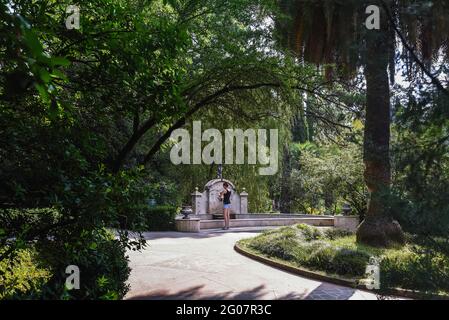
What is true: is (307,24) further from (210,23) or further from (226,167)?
(226,167)

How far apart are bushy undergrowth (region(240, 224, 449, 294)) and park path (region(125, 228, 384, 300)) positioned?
2.36 ft

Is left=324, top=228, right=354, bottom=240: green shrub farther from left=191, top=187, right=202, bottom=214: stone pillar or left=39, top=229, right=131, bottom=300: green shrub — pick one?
left=191, top=187, right=202, bottom=214: stone pillar

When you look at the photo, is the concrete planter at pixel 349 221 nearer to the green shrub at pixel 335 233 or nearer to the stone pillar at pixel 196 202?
the green shrub at pixel 335 233

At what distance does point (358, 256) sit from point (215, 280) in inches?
131

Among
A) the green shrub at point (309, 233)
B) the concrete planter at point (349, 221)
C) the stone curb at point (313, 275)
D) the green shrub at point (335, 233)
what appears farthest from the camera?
the concrete planter at point (349, 221)

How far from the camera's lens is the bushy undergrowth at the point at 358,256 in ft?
11.7

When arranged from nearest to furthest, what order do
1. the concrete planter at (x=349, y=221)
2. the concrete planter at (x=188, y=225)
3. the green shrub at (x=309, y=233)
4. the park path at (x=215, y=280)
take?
the park path at (x=215, y=280) < the green shrub at (x=309, y=233) < the concrete planter at (x=188, y=225) < the concrete planter at (x=349, y=221)

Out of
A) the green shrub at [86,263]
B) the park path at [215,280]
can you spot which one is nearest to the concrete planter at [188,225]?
the park path at [215,280]

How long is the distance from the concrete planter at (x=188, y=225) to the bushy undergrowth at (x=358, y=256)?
612 centimetres

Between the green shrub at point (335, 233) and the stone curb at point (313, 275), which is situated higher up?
the green shrub at point (335, 233)

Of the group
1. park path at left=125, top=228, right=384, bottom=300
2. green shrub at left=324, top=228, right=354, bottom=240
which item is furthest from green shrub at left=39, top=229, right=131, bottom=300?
green shrub at left=324, top=228, right=354, bottom=240

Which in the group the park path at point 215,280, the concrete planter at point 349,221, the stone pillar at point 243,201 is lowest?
the park path at point 215,280

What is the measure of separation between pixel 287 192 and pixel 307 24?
21.5m
